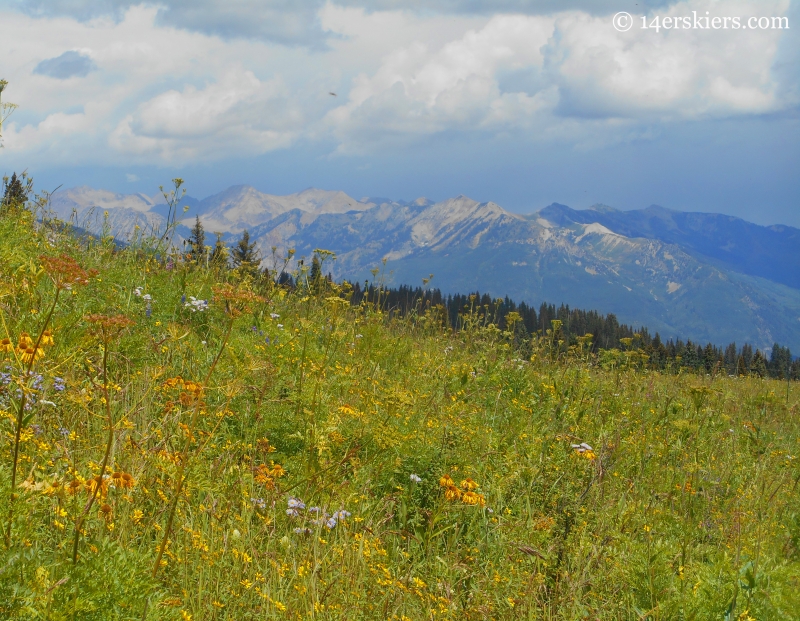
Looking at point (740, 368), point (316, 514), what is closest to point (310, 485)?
point (316, 514)

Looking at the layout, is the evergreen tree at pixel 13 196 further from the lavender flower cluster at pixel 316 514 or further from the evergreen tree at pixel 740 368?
the evergreen tree at pixel 740 368

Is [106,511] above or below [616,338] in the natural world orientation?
above

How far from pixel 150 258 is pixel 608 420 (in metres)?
6.13

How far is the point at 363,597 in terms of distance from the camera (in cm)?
295

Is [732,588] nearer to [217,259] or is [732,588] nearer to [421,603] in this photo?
[421,603]

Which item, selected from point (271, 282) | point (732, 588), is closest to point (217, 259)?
point (271, 282)

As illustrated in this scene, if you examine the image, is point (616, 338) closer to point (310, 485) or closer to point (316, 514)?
point (310, 485)

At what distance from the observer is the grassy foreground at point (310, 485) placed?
2384mm

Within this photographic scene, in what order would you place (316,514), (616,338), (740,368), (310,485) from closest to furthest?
(316,514) → (310,485) → (740,368) → (616,338)

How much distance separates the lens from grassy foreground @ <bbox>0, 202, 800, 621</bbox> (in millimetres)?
2384

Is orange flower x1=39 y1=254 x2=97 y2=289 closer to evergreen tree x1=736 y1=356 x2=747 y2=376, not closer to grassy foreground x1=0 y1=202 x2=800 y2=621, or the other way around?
grassy foreground x1=0 y1=202 x2=800 y2=621

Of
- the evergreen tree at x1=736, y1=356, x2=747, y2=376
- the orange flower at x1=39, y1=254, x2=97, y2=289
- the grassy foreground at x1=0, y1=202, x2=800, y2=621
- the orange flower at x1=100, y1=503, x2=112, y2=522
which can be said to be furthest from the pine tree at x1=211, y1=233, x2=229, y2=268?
the evergreen tree at x1=736, y1=356, x2=747, y2=376

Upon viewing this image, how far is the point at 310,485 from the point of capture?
385 cm

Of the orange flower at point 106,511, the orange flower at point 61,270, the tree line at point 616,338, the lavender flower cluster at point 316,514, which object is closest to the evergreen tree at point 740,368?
the tree line at point 616,338
